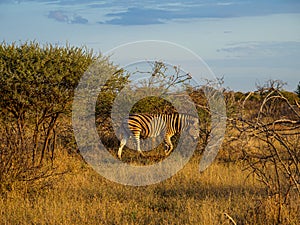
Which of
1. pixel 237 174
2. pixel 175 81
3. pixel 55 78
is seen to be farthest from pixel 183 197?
pixel 175 81

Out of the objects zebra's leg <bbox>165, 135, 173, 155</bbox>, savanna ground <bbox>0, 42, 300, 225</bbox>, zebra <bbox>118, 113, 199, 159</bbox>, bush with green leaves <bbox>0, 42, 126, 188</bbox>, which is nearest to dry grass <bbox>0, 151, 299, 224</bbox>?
savanna ground <bbox>0, 42, 300, 225</bbox>

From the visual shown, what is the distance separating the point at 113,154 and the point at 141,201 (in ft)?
17.3

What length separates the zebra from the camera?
1416cm

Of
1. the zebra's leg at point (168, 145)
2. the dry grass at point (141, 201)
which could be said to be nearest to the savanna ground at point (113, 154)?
the dry grass at point (141, 201)

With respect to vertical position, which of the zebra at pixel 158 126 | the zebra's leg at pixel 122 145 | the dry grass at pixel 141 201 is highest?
the zebra at pixel 158 126

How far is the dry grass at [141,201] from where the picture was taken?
22.3ft

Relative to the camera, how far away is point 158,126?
14.4m

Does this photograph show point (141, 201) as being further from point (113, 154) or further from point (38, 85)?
point (113, 154)

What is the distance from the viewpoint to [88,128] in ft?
43.3

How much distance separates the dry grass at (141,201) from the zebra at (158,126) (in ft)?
11.9

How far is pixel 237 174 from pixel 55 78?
4.28 meters

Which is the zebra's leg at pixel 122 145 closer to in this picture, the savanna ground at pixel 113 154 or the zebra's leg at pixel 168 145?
the savanna ground at pixel 113 154

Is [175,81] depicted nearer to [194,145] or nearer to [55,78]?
[194,145]

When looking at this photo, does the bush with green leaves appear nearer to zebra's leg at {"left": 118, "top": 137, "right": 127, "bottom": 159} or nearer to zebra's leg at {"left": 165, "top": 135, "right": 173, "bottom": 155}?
zebra's leg at {"left": 118, "top": 137, "right": 127, "bottom": 159}
